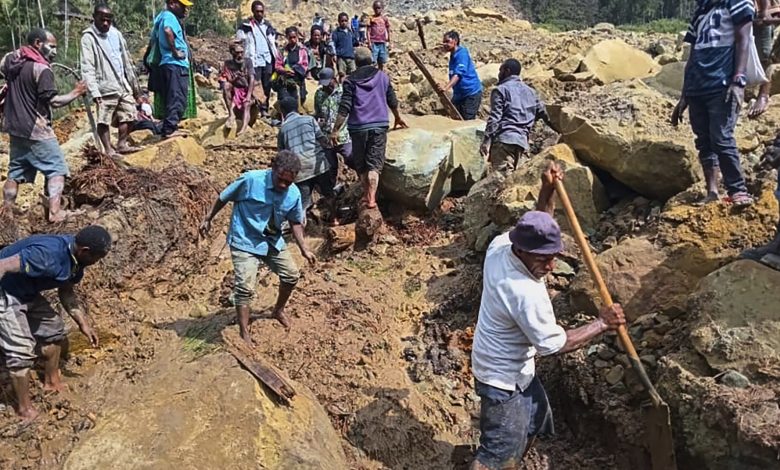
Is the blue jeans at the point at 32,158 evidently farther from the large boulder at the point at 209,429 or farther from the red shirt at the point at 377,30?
the red shirt at the point at 377,30

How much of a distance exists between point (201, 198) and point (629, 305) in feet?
14.9

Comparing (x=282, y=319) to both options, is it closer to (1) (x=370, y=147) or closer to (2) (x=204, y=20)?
(1) (x=370, y=147)

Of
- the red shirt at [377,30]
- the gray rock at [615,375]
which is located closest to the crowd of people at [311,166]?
the gray rock at [615,375]

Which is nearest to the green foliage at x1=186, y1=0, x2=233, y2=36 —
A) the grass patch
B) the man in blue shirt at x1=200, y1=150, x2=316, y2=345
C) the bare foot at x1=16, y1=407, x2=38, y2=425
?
the grass patch

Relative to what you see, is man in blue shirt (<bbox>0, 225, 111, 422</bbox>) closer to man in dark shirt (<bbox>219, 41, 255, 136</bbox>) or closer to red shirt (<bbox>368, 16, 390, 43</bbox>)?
man in dark shirt (<bbox>219, 41, 255, 136</bbox>)

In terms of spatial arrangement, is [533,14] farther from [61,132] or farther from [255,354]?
[255,354]

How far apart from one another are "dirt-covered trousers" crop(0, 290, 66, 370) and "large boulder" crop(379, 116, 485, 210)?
3.63 meters

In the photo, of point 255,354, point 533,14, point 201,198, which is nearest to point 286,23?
point 533,14

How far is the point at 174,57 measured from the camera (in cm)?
714

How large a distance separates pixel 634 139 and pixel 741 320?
2247 millimetres

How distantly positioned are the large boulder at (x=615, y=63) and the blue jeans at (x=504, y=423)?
8424 millimetres

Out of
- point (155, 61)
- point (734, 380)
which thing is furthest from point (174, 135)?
point (734, 380)

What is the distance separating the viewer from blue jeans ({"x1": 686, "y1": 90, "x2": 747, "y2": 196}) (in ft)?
13.8

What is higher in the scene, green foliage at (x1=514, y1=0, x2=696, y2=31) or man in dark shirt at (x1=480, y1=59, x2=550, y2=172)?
man in dark shirt at (x1=480, y1=59, x2=550, y2=172)
